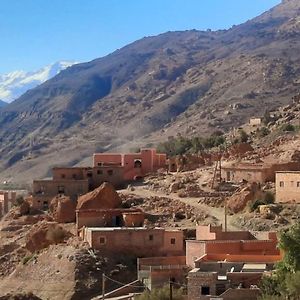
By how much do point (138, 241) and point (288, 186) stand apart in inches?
259

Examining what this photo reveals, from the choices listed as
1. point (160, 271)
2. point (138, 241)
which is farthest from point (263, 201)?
point (160, 271)

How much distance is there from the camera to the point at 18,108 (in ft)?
461

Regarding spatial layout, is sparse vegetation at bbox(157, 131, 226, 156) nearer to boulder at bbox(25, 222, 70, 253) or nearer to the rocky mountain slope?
the rocky mountain slope

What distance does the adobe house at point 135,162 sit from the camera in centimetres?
4022

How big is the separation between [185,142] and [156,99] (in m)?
50.3

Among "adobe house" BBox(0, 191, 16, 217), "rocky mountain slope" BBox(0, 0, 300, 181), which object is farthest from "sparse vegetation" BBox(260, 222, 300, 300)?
"rocky mountain slope" BBox(0, 0, 300, 181)

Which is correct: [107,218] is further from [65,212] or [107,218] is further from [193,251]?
[193,251]

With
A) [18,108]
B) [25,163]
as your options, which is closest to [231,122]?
→ [25,163]

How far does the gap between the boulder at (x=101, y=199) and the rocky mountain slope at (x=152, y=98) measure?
144 feet

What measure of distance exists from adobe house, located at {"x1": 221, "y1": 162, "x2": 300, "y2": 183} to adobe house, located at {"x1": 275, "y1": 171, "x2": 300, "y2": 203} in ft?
8.21

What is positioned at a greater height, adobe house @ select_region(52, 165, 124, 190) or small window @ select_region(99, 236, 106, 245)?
adobe house @ select_region(52, 165, 124, 190)

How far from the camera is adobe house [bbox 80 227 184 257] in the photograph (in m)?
28.0

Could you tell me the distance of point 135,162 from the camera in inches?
1606

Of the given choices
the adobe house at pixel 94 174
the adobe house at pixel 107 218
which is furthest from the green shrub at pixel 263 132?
the adobe house at pixel 107 218
